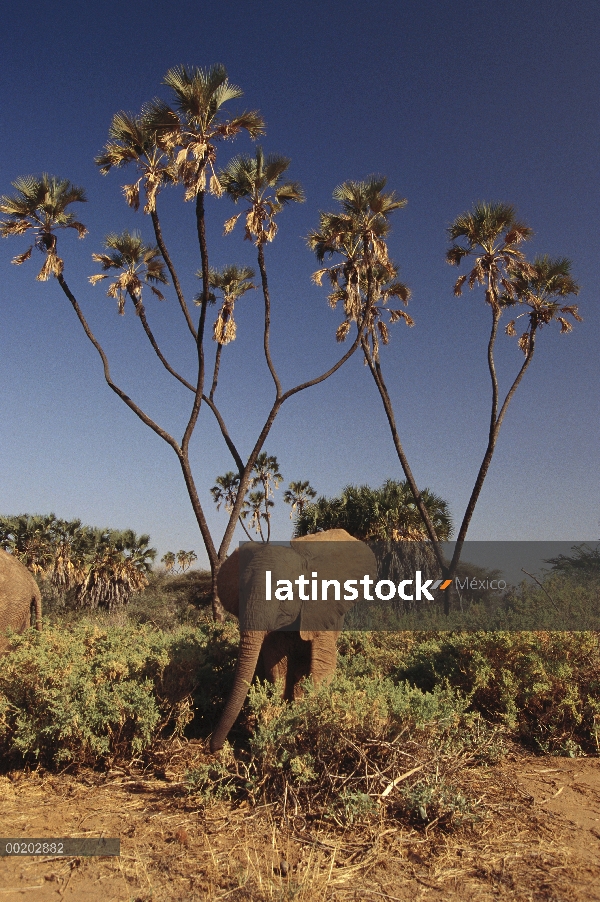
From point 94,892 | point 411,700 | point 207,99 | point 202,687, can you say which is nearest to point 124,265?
point 207,99

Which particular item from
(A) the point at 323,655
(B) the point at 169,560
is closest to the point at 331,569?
(A) the point at 323,655

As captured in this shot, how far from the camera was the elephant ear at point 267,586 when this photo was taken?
6.29 metres

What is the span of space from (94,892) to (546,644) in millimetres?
6329

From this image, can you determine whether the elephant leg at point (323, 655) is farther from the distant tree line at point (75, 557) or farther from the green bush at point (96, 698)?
the distant tree line at point (75, 557)

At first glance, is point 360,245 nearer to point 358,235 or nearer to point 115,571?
point 358,235

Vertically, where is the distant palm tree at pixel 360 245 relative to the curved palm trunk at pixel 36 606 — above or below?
above

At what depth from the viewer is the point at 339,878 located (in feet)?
12.7

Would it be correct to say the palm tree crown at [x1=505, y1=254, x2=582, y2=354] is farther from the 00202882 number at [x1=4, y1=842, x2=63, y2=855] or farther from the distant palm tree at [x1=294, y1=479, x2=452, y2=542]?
the 00202882 number at [x1=4, y1=842, x2=63, y2=855]

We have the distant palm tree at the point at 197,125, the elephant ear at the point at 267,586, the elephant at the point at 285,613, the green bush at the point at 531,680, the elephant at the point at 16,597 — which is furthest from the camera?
the distant palm tree at the point at 197,125

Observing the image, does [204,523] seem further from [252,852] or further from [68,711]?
[252,852]

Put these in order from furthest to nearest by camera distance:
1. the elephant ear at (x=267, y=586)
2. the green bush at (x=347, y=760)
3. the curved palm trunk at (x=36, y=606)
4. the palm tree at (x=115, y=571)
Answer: the palm tree at (x=115, y=571)
the curved palm trunk at (x=36, y=606)
the elephant ear at (x=267, y=586)
the green bush at (x=347, y=760)

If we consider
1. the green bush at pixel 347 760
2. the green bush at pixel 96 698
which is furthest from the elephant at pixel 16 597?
the green bush at pixel 347 760

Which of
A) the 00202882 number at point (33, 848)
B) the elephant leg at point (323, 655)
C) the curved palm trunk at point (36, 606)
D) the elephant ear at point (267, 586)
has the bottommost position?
the 00202882 number at point (33, 848)

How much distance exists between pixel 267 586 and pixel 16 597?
189 inches
